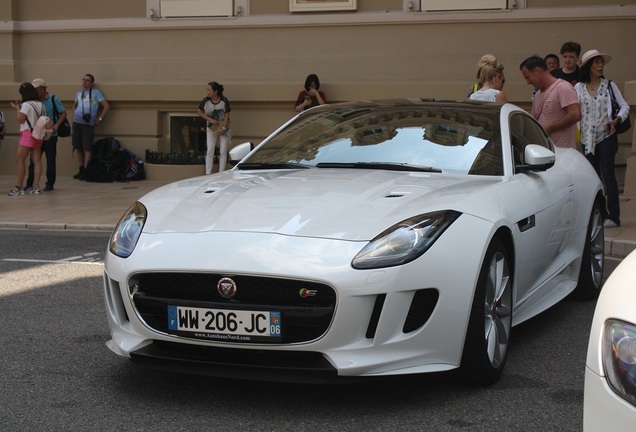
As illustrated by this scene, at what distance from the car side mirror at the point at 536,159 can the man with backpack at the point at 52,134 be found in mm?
10718

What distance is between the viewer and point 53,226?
11.2 m

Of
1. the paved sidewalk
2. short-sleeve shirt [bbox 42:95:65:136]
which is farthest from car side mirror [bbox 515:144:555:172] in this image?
short-sleeve shirt [bbox 42:95:65:136]

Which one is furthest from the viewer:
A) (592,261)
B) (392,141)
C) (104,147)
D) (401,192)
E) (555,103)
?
(104,147)

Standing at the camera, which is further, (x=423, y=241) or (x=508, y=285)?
(x=508, y=285)

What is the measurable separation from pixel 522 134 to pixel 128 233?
255 centimetres

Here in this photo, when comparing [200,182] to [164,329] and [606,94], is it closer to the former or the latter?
[164,329]

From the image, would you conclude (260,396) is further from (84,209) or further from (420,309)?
(84,209)

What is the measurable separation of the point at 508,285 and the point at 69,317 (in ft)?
9.39

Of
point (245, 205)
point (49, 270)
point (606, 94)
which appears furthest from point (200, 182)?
point (606, 94)

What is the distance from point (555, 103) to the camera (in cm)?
825

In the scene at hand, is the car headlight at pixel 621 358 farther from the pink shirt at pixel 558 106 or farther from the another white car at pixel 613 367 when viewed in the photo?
the pink shirt at pixel 558 106

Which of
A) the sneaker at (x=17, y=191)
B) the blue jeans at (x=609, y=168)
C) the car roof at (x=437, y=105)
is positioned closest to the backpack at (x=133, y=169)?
the sneaker at (x=17, y=191)

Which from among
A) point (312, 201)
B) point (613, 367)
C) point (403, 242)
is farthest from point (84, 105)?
point (613, 367)

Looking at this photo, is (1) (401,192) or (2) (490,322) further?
(1) (401,192)
